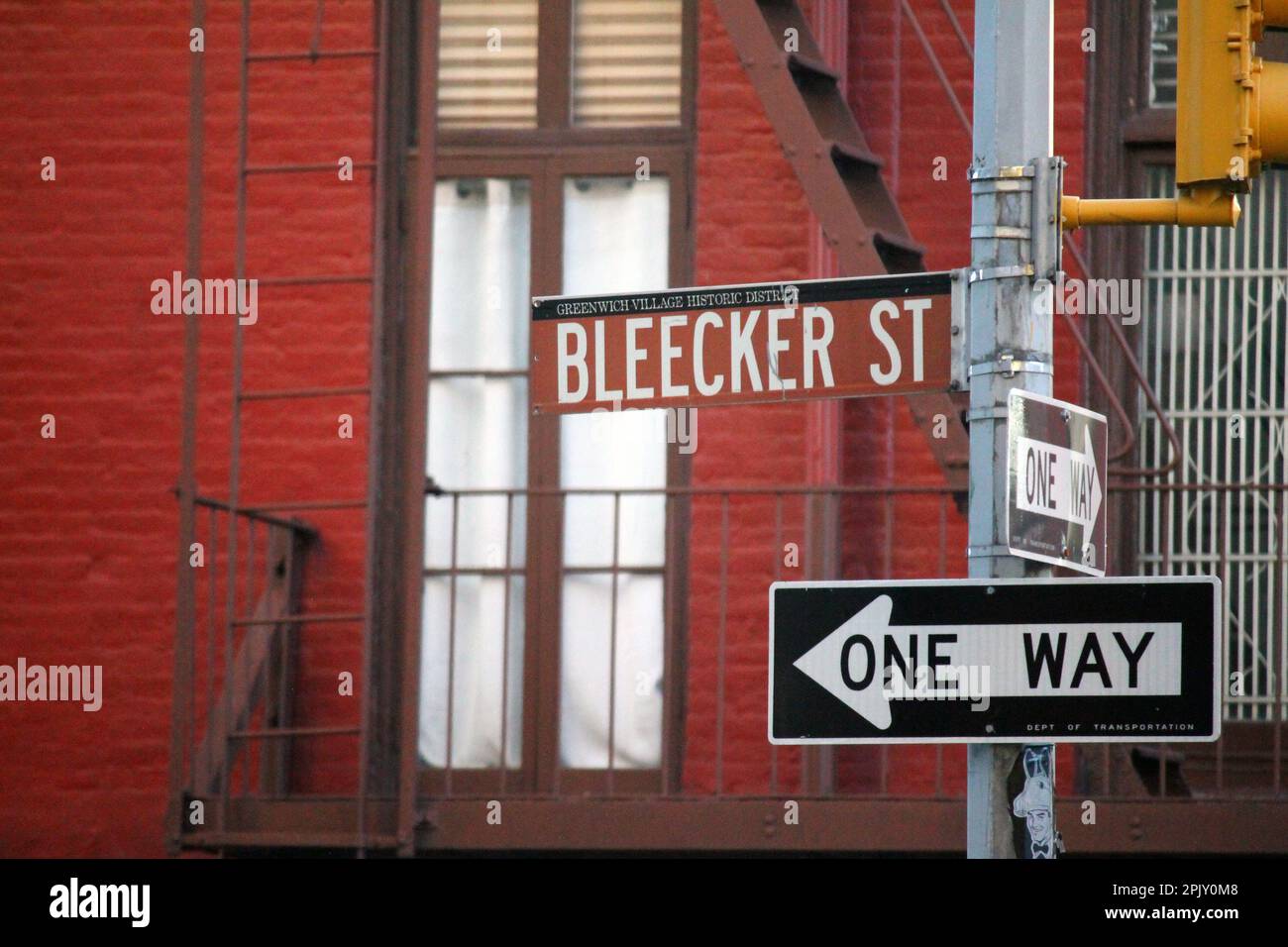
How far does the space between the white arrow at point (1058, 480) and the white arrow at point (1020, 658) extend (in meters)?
0.30

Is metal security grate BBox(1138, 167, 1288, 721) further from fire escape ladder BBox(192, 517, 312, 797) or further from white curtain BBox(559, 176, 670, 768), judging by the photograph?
fire escape ladder BBox(192, 517, 312, 797)

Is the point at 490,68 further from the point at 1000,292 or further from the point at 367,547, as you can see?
the point at 1000,292

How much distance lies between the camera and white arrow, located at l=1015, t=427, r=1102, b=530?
4.47m

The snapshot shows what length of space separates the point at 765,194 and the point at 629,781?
2.60m

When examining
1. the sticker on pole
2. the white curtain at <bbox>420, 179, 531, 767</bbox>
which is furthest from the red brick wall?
the sticker on pole

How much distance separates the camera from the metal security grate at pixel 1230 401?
26.6ft

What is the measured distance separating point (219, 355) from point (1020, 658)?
5.10m

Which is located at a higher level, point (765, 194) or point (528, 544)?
point (765, 194)

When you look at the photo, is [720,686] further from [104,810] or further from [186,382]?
[104,810]

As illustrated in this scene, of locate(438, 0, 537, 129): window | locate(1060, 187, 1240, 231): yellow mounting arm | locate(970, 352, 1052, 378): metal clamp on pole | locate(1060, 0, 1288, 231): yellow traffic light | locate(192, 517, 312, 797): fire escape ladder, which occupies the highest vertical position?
locate(438, 0, 537, 129): window

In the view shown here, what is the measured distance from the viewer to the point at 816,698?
4594 millimetres

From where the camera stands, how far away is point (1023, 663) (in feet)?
14.6

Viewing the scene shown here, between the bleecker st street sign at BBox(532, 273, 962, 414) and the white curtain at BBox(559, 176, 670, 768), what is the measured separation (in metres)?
3.30
